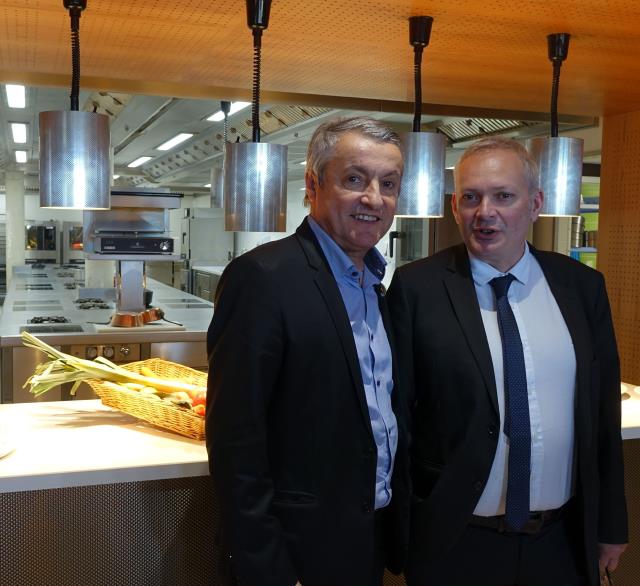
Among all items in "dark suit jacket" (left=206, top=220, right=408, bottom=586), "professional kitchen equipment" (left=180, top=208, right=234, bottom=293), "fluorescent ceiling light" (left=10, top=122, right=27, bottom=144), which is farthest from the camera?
"professional kitchen equipment" (left=180, top=208, right=234, bottom=293)

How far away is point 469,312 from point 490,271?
5.2 inches

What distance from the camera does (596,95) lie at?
10.5 feet

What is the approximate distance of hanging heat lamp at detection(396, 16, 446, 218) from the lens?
7.18 feet

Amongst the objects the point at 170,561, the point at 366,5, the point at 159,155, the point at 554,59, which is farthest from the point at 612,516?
the point at 159,155

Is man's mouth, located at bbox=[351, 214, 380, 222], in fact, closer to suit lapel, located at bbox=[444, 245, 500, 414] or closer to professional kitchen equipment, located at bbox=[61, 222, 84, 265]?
suit lapel, located at bbox=[444, 245, 500, 414]

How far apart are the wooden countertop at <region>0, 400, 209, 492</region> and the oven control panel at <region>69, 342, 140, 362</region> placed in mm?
2116

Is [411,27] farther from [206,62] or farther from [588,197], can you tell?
[588,197]

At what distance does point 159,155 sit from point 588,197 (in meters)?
5.49

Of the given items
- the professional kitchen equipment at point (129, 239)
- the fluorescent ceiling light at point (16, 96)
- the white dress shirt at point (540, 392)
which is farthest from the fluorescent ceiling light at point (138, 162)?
the white dress shirt at point (540, 392)

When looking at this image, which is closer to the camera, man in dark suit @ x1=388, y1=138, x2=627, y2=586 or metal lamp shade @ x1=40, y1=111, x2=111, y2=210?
man in dark suit @ x1=388, y1=138, x2=627, y2=586

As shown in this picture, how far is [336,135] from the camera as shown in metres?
1.57

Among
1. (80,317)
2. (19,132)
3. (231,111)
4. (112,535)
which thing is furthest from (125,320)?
(19,132)

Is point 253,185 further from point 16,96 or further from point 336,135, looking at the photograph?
point 16,96

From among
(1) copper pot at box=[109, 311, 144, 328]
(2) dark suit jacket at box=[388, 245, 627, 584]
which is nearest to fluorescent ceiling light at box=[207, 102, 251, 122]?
(1) copper pot at box=[109, 311, 144, 328]
